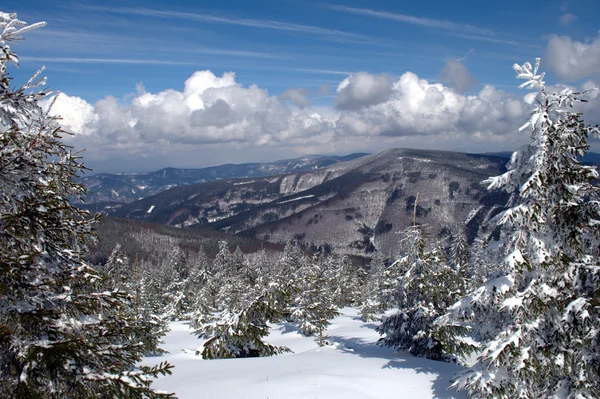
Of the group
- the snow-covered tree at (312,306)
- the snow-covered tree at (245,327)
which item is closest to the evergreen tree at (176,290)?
the snow-covered tree at (312,306)

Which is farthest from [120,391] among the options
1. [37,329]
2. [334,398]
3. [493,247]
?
[493,247]

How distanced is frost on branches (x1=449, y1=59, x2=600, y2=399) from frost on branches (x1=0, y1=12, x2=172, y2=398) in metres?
9.62

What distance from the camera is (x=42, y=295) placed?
18.7 feet

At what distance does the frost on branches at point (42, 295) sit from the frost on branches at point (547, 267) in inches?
379

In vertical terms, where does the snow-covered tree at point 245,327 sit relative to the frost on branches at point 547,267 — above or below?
below

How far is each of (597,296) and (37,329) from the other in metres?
12.7

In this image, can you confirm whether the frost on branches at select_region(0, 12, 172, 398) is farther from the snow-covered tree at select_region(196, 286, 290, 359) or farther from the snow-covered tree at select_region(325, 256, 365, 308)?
the snow-covered tree at select_region(325, 256, 365, 308)

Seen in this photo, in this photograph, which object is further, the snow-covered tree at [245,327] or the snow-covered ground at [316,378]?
the snow-covered tree at [245,327]

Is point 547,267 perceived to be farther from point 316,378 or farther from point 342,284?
point 342,284

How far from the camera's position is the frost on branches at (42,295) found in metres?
4.93

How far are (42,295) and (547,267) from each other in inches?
484

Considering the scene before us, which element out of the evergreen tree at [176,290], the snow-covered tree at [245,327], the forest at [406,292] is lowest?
the evergreen tree at [176,290]

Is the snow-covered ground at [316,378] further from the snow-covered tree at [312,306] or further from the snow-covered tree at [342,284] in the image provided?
the snow-covered tree at [342,284]

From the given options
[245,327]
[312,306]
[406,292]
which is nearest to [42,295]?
[245,327]
